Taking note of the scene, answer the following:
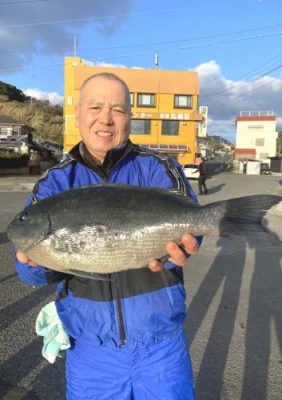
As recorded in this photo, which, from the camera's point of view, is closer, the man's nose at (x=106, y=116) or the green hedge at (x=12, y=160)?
the man's nose at (x=106, y=116)

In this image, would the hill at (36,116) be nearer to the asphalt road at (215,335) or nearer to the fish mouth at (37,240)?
the asphalt road at (215,335)

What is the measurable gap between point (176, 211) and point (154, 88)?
4886cm

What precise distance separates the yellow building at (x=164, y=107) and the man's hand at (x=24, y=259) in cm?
4679

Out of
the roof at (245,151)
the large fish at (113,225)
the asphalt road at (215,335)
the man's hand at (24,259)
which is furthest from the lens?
the roof at (245,151)

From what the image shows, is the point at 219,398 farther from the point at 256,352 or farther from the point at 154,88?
the point at 154,88

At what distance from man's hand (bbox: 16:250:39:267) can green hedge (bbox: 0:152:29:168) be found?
38932 mm

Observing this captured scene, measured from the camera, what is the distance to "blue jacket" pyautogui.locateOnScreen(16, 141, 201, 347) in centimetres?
217

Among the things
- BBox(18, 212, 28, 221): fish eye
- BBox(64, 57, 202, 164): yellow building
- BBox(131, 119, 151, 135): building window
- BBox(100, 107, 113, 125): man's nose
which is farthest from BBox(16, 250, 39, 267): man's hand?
BBox(131, 119, 151, 135): building window

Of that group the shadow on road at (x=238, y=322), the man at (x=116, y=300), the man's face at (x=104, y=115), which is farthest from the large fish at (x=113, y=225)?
the shadow on road at (x=238, y=322)

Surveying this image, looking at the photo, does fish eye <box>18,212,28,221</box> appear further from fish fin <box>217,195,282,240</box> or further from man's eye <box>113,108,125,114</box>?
fish fin <box>217,195,282,240</box>

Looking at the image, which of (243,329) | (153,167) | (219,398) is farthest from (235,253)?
(153,167)

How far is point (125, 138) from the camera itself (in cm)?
236

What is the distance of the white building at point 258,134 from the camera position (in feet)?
286

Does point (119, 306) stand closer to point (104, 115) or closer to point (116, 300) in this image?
point (116, 300)
